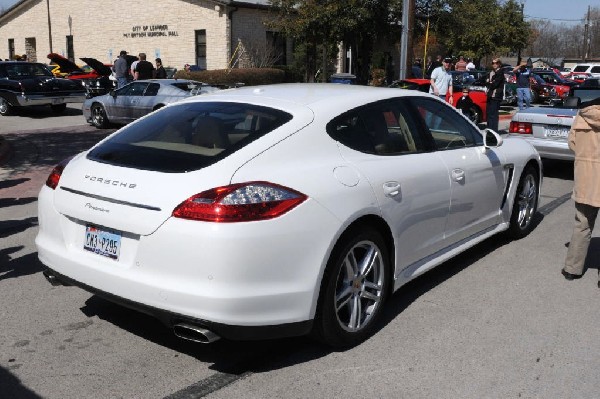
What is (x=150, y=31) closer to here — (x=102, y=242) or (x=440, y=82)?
(x=440, y=82)

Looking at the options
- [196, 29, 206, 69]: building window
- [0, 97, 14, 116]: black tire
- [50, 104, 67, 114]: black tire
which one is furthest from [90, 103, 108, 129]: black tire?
[196, 29, 206, 69]: building window

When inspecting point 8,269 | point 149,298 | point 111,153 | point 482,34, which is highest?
point 482,34

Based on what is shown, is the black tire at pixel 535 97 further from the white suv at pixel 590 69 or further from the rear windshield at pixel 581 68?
the rear windshield at pixel 581 68

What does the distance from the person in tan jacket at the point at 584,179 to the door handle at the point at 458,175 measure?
105 cm

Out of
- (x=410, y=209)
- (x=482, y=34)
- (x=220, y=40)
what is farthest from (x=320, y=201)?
(x=482, y=34)

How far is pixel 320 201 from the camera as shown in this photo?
11.6 ft

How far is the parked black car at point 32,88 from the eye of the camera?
59.0 ft

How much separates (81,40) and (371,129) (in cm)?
3787

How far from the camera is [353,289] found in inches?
→ 154

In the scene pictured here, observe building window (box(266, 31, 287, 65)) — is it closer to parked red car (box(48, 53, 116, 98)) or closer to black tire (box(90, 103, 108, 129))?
parked red car (box(48, 53, 116, 98))

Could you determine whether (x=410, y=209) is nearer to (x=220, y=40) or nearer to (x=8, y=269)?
(x=8, y=269)

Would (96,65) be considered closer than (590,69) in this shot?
Yes

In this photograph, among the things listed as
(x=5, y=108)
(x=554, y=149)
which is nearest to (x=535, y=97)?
(x=554, y=149)

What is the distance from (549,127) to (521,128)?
1.69ft
